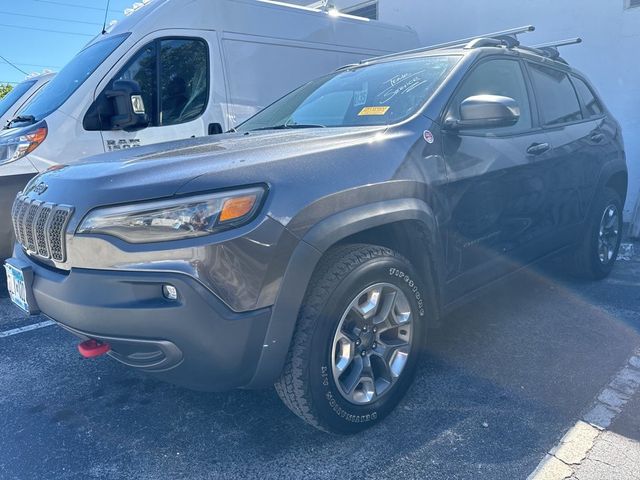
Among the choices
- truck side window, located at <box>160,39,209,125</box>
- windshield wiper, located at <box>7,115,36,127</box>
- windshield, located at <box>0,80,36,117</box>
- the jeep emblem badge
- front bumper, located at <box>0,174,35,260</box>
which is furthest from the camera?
windshield, located at <box>0,80,36,117</box>

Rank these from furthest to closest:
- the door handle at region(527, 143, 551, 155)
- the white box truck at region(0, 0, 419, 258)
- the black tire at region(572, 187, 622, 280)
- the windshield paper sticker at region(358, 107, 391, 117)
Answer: the white box truck at region(0, 0, 419, 258) < the black tire at region(572, 187, 622, 280) < the door handle at region(527, 143, 551, 155) < the windshield paper sticker at region(358, 107, 391, 117)

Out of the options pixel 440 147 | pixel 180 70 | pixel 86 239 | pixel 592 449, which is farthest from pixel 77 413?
pixel 180 70

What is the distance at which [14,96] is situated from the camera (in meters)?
7.36

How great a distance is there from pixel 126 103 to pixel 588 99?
386cm

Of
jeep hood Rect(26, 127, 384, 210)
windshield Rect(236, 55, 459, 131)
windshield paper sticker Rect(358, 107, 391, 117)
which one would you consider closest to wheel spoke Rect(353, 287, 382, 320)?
jeep hood Rect(26, 127, 384, 210)

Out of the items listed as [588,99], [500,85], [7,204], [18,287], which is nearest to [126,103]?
[7,204]

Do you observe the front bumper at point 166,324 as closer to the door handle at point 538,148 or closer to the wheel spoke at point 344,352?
the wheel spoke at point 344,352

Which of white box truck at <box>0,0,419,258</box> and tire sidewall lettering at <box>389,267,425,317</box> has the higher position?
white box truck at <box>0,0,419,258</box>

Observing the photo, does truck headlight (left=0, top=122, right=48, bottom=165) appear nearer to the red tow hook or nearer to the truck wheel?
the red tow hook

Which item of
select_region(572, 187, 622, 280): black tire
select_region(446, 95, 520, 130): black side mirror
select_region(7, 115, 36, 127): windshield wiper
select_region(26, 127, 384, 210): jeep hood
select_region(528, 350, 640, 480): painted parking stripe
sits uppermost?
select_region(7, 115, 36, 127): windshield wiper

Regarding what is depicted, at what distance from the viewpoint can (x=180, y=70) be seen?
5.11m

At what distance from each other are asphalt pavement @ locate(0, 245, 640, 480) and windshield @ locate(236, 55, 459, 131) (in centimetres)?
147

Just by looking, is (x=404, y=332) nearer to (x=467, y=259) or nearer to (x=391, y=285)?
(x=391, y=285)

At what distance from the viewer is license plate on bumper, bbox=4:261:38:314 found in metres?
2.20
